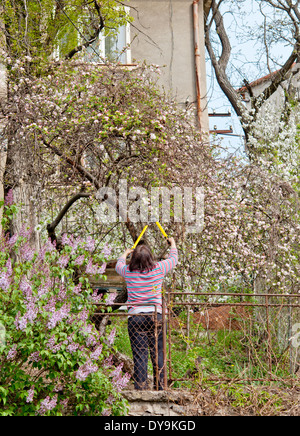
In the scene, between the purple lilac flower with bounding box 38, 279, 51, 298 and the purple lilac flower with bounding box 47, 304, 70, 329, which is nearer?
the purple lilac flower with bounding box 47, 304, 70, 329

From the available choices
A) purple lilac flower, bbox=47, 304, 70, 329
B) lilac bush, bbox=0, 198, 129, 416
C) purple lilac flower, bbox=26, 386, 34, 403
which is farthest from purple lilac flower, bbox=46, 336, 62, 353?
purple lilac flower, bbox=26, 386, 34, 403

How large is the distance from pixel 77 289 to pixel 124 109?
257 centimetres

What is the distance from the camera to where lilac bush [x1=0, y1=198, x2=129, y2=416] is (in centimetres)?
420

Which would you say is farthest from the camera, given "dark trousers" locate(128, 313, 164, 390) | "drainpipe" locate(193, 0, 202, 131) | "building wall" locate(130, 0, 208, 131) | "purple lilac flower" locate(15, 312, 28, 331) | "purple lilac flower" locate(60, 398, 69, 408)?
"building wall" locate(130, 0, 208, 131)

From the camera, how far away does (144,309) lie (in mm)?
5066

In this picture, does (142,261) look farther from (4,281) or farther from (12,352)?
(12,352)

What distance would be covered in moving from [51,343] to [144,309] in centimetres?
115

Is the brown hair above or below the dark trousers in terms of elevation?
above

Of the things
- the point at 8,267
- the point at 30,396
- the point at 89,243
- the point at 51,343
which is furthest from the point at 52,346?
the point at 89,243

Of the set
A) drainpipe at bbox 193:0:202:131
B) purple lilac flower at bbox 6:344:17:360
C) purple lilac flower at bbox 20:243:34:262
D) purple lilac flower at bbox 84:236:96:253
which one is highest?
drainpipe at bbox 193:0:202:131

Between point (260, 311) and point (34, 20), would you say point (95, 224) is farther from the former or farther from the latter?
point (34, 20)

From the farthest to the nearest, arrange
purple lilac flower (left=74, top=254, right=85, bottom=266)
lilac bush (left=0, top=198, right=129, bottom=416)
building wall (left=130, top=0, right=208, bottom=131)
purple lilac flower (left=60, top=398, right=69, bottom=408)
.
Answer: building wall (left=130, top=0, right=208, bottom=131), purple lilac flower (left=74, top=254, right=85, bottom=266), purple lilac flower (left=60, top=398, right=69, bottom=408), lilac bush (left=0, top=198, right=129, bottom=416)

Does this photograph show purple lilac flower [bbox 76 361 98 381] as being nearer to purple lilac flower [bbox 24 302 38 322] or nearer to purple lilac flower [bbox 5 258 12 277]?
purple lilac flower [bbox 24 302 38 322]

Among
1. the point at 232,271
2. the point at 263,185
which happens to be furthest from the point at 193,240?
the point at 263,185
